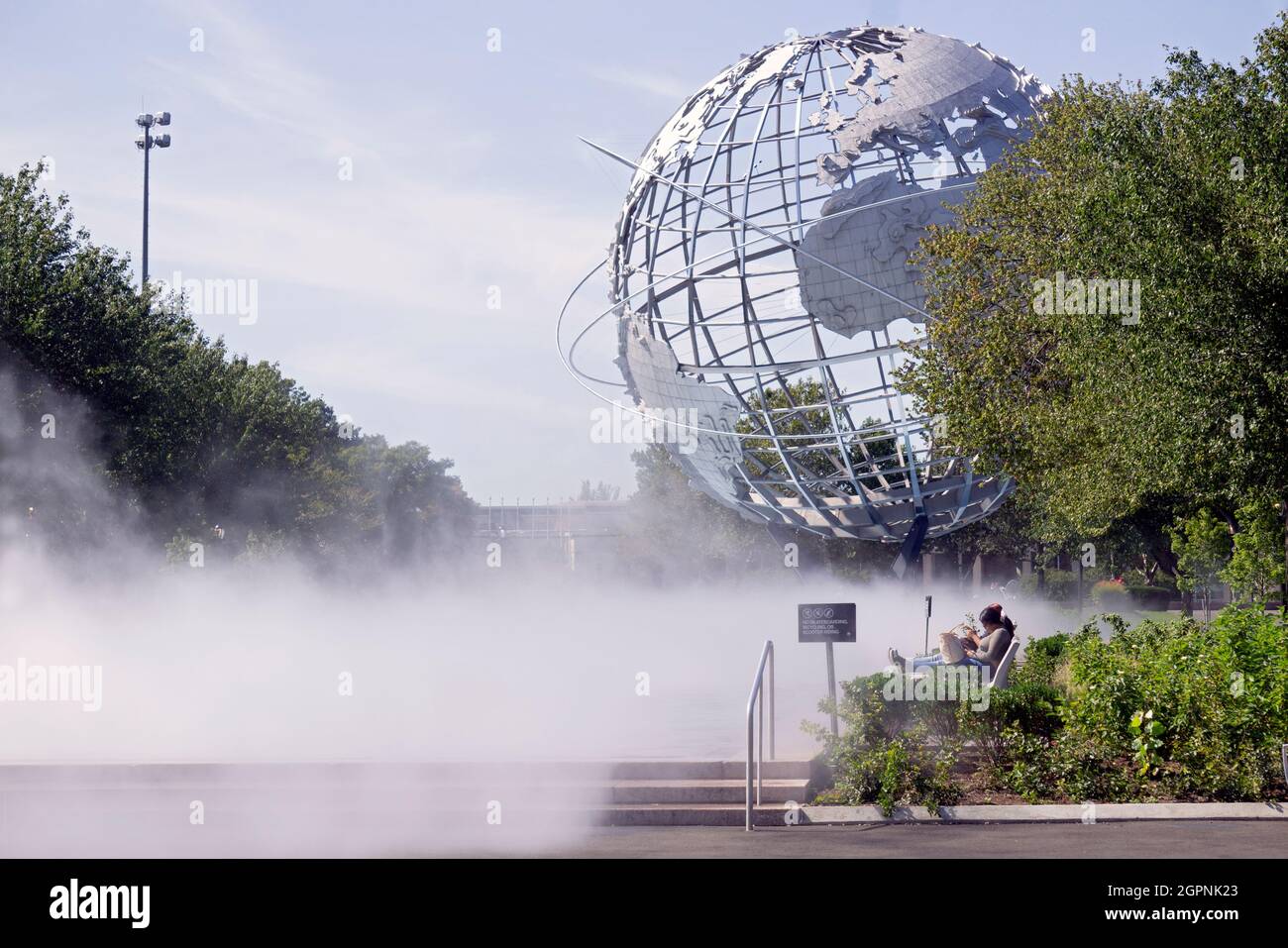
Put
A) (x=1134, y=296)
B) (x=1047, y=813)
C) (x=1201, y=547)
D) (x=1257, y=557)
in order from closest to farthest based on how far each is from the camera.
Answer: (x=1047, y=813) < (x=1134, y=296) < (x=1257, y=557) < (x=1201, y=547)

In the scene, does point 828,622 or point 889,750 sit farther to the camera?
point 828,622

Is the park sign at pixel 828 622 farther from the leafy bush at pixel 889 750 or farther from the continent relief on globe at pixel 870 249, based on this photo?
the continent relief on globe at pixel 870 249

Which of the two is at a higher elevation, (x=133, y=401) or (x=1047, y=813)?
(x=133, y=401)

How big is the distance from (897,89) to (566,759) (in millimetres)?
17423

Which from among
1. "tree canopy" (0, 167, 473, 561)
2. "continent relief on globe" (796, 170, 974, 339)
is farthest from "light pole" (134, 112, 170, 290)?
"continent relief on globe" (796, 170, 974, 339)

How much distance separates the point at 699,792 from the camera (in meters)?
12.4

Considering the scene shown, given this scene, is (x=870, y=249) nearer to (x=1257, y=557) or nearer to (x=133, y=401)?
(x=1257, y=557)

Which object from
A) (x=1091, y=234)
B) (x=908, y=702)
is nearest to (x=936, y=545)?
(x=1091, y=234)

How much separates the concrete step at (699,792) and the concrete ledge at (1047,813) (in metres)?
0.37

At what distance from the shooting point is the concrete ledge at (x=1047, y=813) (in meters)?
11.6

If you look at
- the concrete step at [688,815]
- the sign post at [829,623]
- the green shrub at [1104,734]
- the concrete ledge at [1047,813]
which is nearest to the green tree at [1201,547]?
the green shrub at [1104,734]

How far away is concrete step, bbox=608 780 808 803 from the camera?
12.2 meters

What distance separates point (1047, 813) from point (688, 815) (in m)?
2.99

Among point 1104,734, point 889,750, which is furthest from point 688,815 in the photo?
point 1104,734
